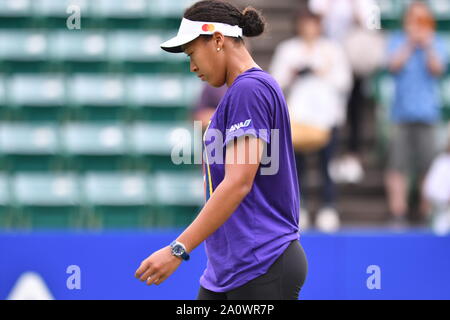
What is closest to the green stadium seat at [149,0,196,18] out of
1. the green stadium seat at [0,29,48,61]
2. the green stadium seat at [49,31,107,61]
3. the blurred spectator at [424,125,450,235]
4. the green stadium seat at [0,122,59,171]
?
the green stadium seat at [49,31,107,61]

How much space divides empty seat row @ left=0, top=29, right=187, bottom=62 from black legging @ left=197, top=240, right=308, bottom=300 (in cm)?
539

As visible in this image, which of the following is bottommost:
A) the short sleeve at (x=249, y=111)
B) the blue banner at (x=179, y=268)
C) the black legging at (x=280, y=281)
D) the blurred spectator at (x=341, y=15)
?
the black legging at (x=280, y=281)

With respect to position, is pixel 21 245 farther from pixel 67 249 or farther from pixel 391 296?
pixel 391 296

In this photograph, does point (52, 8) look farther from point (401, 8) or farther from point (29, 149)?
point (401, 8)

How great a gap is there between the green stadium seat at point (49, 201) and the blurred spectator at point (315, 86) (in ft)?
5.75

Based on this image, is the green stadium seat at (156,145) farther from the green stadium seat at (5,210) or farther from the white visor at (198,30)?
the white visor at (198,30)

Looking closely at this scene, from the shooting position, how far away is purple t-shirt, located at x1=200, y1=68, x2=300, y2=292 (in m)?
2.91

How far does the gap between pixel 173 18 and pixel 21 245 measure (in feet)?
12.3

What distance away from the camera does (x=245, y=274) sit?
2.96 m

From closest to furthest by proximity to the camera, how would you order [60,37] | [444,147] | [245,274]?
[245,274], [444,147], [60,37]

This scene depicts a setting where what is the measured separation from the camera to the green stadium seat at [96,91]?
781 centimetres

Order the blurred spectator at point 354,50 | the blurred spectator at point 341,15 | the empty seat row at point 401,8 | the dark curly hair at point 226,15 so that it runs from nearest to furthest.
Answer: the dark curly hair at point 226,15 → the blurred spectator at point 354,50 → the blurred spectator at point 341,15 → the empty seat row at point 401,8

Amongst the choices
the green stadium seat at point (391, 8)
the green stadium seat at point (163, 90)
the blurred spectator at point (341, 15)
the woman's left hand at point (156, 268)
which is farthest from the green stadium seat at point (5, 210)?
the woman's left hand at point (156, 268)
